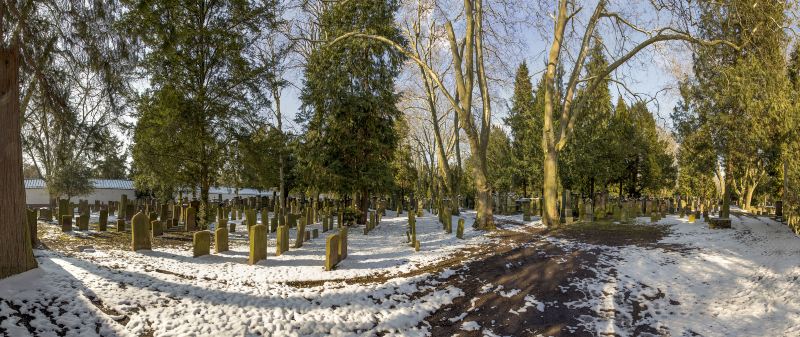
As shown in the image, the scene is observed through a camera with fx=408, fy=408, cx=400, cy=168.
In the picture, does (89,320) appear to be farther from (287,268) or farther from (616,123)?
(616,123)

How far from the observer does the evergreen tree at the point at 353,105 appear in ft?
52.7

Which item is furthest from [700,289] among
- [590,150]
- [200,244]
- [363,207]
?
[590,150]

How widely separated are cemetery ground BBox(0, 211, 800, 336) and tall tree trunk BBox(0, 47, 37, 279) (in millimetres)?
310

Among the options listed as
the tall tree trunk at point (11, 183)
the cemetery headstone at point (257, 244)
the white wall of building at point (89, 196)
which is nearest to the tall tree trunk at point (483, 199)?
the cemetery headstone at point (257, 244)

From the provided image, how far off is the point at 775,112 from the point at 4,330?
56.8 ft

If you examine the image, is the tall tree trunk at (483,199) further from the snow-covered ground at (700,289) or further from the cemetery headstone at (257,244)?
the cemetery headstone at (257,244)

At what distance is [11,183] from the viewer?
18.2ft

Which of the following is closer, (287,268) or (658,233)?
(287,268)

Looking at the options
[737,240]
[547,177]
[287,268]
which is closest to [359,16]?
[547,177]

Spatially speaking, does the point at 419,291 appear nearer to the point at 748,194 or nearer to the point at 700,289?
the point at 700,289

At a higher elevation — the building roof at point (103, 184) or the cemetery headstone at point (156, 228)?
the building roof at point (103, 184)

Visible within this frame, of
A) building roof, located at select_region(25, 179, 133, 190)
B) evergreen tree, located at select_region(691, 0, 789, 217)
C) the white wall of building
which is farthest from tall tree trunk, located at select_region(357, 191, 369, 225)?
building roof, located at select_region(25, 179, 133, 190)

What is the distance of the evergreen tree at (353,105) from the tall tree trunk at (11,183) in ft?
34.2

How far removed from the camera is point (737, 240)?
10.2 metres
